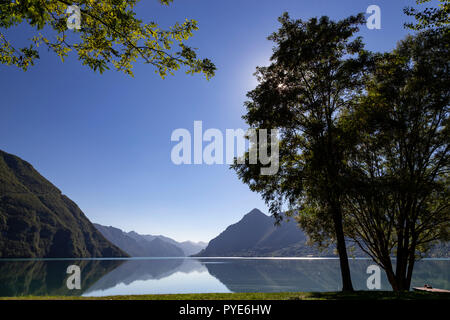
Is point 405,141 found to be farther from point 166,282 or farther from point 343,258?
point 166,282

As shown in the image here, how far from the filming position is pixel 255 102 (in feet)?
66.6

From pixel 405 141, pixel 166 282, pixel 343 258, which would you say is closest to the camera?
pixel 343 258

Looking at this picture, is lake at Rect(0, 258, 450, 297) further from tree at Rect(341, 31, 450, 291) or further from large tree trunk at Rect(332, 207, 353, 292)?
tree at Rect(341, 31, 450, 291)

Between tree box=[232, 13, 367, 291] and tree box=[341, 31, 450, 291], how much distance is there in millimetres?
1549

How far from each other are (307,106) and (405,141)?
8.80 metres

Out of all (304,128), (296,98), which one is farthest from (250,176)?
(296,98)

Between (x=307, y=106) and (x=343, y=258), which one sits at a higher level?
(x=307, y=106)

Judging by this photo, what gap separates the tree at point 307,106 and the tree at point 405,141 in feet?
5.08

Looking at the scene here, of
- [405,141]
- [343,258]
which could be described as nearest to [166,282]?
[343,258]

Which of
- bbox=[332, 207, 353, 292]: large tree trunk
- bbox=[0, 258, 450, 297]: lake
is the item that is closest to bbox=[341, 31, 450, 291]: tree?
bbox=[332, 207, 353, 292]: large tree trunk

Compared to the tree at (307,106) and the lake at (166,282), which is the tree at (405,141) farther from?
the lake at (166,282)

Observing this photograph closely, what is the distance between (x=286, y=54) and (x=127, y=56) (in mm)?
12386

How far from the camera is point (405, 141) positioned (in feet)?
67.1

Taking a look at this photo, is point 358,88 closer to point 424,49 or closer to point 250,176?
point 424,49
